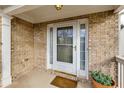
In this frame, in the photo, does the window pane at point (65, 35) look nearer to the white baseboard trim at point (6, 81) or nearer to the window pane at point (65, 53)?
the window pane at point (65, 53)

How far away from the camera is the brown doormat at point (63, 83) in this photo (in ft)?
8.97

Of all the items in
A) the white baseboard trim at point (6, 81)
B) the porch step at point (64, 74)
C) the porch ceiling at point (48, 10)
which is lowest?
the porch step at point (64, 74)

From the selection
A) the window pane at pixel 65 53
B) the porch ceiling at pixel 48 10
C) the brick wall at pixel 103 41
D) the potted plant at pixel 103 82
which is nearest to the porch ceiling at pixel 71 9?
the porch ceiling at pixel 48 10

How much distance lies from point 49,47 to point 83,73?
A: 59.6 inches

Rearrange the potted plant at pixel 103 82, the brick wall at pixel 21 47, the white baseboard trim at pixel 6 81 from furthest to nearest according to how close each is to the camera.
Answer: the brick wall at pixel 21 47
the white baseboard trim at pixel 6 81
the potted plant at pixel 103 82

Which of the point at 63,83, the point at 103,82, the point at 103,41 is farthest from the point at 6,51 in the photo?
the point at 103,41

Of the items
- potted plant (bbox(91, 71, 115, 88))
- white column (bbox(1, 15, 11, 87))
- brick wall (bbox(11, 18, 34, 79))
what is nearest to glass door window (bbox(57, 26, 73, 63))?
brick wall (bbox(11, 18, 34, 79))

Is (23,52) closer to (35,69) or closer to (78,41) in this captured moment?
(35,69)

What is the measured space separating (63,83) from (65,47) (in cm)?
124

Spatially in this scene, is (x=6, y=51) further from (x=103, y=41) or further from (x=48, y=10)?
(x=103, y=41)

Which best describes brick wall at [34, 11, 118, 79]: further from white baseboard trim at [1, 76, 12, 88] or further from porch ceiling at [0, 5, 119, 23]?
white baseboard trim at [1, 76, 12, 88]

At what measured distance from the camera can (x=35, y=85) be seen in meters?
2.73

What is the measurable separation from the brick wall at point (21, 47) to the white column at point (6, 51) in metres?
0.27

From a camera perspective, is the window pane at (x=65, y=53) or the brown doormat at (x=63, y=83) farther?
the window pane at (x=65, y=53)
